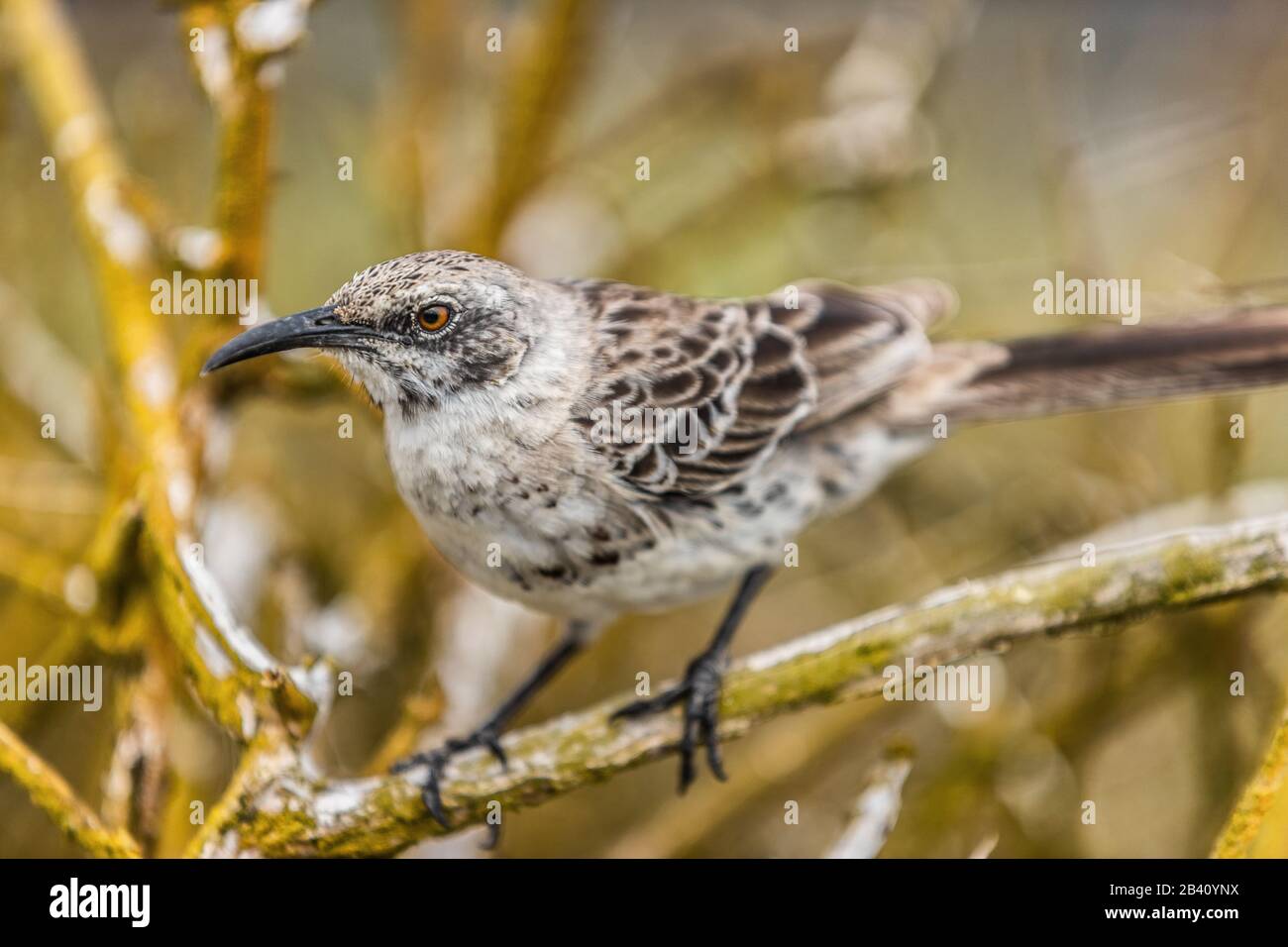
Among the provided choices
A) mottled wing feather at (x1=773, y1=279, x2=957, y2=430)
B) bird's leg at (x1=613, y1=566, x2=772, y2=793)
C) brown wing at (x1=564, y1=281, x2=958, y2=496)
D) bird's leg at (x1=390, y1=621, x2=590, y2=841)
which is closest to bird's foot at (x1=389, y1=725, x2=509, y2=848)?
bird's leg at (x1=390, y1=621, x2=590, y2=841)

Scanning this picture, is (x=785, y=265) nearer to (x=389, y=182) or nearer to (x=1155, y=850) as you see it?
(x=389, y=182)

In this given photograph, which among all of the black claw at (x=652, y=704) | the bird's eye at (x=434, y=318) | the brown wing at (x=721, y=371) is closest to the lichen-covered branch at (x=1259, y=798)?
the black claw at (x=652, y=704)

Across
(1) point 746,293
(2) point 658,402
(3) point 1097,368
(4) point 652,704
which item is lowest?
(4) point 652,704

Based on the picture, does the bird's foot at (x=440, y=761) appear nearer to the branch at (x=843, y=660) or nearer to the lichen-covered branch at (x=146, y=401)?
the branch at (x=843, y=660)

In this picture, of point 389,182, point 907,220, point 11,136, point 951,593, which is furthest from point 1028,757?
point 11,136

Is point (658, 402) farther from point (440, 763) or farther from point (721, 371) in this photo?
point (440, 763)

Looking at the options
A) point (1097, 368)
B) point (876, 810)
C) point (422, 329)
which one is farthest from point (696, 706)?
point (1097, 368)

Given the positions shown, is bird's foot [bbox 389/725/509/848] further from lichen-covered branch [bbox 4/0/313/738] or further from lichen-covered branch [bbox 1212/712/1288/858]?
lichen-covered branch [bbox 1212/712/1288/858]
